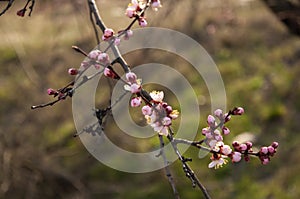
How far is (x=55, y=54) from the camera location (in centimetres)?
623

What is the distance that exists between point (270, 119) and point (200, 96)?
2.83 ft

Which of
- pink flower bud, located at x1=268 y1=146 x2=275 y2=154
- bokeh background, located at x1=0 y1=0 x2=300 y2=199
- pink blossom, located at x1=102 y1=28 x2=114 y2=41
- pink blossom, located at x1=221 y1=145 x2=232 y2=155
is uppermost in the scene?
pink blossom, located at x1=102 y1=28 x2=114 y2=41

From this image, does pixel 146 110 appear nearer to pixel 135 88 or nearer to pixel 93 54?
pixel 135 88

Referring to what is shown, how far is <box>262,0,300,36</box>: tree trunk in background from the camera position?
11.6 ft

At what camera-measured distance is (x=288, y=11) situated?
3.55m

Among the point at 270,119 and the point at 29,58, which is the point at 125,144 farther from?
the point at 29,58

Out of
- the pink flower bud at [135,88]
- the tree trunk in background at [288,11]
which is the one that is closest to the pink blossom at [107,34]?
the pink flower bud at [135,88]

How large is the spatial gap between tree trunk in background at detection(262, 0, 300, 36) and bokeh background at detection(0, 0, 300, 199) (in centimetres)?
96

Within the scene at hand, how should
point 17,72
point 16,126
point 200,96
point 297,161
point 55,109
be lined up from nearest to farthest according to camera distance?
point 297,161
point 16,126
point 55,109
point 200,96
point 17,72

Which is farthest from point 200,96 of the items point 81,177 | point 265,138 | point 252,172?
point 81,177

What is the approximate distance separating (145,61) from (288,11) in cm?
216

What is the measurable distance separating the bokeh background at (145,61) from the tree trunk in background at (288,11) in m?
0.96

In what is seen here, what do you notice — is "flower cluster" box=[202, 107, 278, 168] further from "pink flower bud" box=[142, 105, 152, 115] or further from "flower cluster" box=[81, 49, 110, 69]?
"flower cluster" box=[81, 49, 110, 69]

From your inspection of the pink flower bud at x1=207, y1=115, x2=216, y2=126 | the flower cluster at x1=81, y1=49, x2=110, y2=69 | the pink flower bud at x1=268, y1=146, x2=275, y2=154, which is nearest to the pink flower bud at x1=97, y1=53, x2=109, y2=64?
the flower cluster at x1=81, y1=49, x2=110, y2=69
